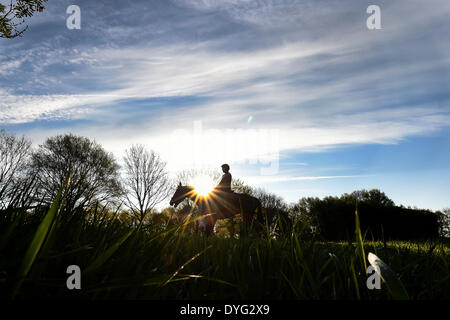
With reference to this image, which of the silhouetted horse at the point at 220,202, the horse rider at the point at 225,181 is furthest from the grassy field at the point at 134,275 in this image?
the horse rider at the point at 225,181

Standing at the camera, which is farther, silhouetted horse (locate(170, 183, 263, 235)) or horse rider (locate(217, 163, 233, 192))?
horse rider (locate(217, 163, 233, 192))

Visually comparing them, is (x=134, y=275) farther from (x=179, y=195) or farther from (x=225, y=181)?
(x=225, y=181)

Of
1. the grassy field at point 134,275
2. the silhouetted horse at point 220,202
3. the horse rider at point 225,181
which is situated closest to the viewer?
the grassy field at point 134,275

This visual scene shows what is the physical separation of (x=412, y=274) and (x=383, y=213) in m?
18.6

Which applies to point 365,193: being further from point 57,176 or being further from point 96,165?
point 57,176

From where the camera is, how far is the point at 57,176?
28.9 metres

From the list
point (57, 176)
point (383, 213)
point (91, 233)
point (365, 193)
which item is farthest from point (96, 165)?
point (365, 193)

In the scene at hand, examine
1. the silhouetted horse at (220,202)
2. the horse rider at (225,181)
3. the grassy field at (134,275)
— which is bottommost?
the grassy field at (134,275)

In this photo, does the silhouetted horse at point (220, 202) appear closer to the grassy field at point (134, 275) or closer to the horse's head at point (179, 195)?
the horse's head at point (179, 195)

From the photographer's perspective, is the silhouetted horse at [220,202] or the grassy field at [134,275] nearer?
the grassy field at [134,275]

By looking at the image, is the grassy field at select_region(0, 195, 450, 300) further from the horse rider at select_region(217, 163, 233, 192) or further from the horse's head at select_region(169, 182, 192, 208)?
the horse rider at select_region(217, 163, 233, 192)

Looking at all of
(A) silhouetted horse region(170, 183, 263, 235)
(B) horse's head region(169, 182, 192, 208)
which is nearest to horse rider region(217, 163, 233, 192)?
(A) silhouetted horse region(170, 183, 263, 235)
